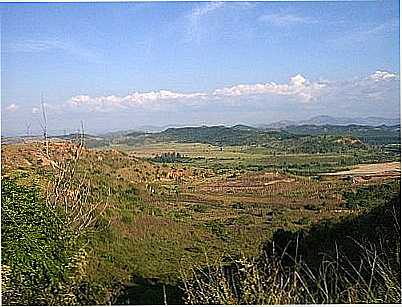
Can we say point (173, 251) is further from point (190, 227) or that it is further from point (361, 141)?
point (361, 141)

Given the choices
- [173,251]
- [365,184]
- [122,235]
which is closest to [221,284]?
[173,251]

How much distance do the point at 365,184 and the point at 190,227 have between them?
1.65 metres

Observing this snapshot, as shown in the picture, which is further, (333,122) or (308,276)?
(333,122)

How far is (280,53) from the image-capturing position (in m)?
6.54

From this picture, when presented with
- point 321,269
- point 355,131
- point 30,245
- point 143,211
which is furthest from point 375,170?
point 30,245

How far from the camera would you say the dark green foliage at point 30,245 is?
632 cm

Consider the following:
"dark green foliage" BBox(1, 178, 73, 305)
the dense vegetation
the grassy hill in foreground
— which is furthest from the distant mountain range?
"dark green foliage" BBox(1, 178, 73, 305)

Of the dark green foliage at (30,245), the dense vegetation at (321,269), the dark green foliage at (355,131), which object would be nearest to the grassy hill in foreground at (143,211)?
the dark green foliage at (30,245)

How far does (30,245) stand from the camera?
258 inches

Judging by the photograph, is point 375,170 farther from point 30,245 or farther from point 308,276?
point 30,245

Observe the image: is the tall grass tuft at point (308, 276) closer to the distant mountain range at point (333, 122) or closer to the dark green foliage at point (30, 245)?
the distant mountain range at point (333, 122)

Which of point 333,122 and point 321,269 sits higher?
point 333,122

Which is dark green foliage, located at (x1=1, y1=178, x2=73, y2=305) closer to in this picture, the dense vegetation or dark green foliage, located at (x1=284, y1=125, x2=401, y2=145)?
the dense vegetation

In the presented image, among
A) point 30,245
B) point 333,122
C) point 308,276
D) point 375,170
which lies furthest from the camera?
point 375,170
